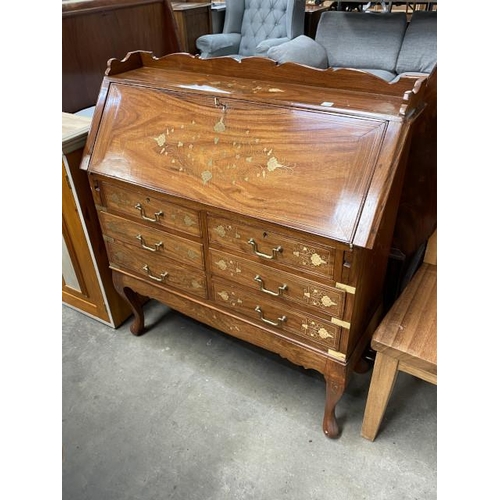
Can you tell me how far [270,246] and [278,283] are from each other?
12cm

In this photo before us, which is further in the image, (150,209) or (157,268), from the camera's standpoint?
(157,268)

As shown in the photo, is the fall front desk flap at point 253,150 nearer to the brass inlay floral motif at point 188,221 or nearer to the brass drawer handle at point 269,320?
the brass inlay floral motif at point 188,221

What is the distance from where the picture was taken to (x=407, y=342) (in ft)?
3.79

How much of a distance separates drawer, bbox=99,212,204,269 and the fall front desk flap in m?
0.18

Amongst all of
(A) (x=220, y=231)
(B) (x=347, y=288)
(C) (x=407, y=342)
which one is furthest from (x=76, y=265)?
(C) (x=407, y=342)

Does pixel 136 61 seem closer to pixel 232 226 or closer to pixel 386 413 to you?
pixel 232 226

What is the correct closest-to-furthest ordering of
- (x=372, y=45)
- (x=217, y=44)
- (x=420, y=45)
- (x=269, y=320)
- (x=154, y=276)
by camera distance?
(x=269, y=320), (x=154, y=276), (x=420, y=45), (x=372, y=45), (x=217, y=44)

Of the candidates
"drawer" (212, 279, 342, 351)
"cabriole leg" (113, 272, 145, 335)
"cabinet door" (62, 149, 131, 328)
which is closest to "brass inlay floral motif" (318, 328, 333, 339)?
"drawer" (212, 279, 342, 351)

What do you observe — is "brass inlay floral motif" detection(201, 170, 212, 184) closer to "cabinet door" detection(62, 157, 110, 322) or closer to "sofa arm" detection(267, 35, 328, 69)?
"cabinet door" detection(62, 157, 110, 322)

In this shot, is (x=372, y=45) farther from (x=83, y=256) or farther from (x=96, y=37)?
(x=83, y=256)

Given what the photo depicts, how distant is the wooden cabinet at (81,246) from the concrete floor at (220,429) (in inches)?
6.0

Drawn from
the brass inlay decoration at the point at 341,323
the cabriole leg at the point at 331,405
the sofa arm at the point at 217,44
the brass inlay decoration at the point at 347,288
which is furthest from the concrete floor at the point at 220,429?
the sofa arm at the point at 217,44

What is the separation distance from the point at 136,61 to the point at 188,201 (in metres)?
0.66

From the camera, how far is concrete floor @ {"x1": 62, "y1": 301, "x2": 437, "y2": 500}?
50.9 inches
